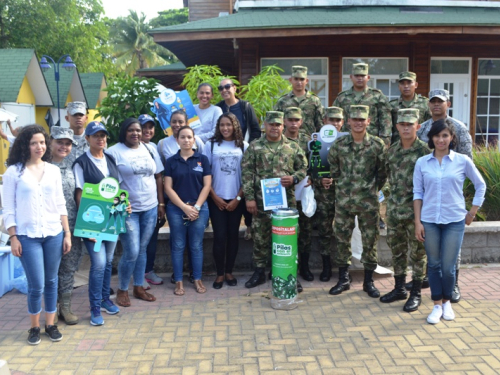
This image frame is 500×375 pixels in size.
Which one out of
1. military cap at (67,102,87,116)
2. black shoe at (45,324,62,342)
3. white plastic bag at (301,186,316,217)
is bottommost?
black shoe at (45,324,62,342)

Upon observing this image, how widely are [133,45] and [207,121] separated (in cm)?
4455

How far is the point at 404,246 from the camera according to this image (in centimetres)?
495

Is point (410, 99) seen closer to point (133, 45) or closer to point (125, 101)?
point (125, 101)

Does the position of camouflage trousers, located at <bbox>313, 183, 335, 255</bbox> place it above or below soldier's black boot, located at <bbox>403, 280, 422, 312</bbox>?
above

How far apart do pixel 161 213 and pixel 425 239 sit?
279 cm

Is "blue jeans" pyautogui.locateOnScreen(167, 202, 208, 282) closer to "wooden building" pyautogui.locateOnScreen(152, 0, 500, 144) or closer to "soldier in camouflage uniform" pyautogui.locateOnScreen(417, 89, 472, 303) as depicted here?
"soldier in camouflage uniform" pyautogui.locateOnScreen(417, 89, 472, 303)

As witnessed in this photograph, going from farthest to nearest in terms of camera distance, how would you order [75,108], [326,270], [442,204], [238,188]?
[326,270]
[238,188]
[75,108]
[442,204]

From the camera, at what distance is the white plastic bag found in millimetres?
5293

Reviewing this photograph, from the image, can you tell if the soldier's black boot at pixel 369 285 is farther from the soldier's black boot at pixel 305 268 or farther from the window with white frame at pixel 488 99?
the window with white frame at pixel 488 99

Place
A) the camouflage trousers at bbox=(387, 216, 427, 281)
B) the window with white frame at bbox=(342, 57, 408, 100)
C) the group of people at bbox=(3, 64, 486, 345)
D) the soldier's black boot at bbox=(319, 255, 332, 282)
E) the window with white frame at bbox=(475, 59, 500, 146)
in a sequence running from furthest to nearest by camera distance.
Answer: the window with white frame at bbox=(475, 59, 500, 146)
the window with white frame at bbox=(342, 57, 408, 100)
the soldier's black boot at bbox=(319, 255, 332, 282)
the camouflage trousers at bbox=(387, 216, 427, 281)
the group of people at bbox=(3, 64, 486, 345)

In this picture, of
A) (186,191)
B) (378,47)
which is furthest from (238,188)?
(378,47)

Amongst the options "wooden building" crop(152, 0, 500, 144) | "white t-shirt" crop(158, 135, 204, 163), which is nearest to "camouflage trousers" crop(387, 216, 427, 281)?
"white t-shirt" crop(158, 135, 204, 163)

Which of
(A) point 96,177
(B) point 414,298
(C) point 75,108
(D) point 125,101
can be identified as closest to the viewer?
(A) point 96,177

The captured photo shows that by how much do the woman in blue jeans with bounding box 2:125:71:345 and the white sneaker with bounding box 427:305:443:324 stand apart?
335cm
